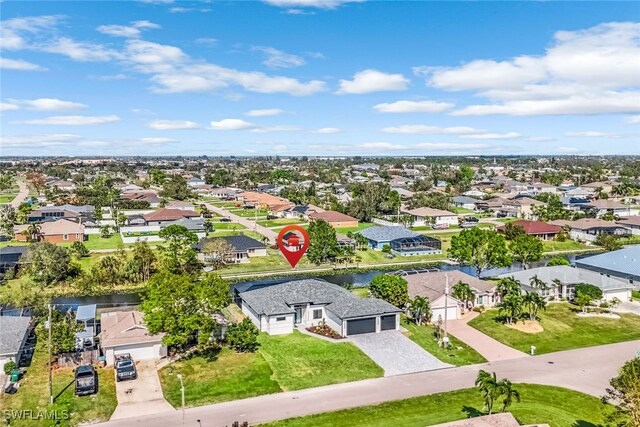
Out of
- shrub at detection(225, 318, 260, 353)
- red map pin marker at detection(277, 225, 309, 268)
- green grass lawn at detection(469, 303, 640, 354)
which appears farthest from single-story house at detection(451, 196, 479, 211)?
shrub at detection(225, 318, 260, 353)

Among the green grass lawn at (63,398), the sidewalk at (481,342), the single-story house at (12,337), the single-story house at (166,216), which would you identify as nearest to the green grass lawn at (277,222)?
the single-story house at (166,216)

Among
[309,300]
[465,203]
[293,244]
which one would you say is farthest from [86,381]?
[465,203]

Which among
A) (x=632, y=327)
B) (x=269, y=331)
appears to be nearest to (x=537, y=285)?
(x=632, y=327)

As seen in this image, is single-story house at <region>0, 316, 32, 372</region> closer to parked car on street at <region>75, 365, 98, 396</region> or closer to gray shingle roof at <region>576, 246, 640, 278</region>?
parked car on street at <region>75, 365, 98, 396</region>

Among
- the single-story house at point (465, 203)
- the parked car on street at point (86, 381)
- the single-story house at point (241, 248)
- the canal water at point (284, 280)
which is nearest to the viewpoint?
A: the parked car on street at point (86, 381)

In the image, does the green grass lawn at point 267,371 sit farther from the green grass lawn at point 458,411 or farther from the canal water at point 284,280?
the canal water at point 284,280

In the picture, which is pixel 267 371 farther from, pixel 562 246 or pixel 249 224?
pixel 249 224
